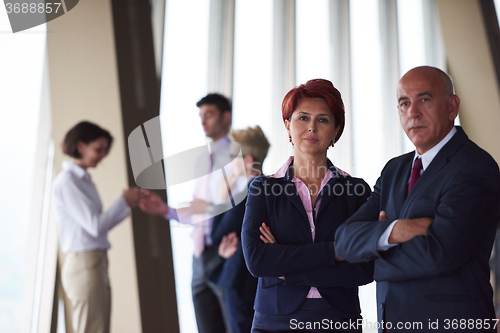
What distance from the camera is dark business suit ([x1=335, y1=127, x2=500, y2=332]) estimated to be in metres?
1.13

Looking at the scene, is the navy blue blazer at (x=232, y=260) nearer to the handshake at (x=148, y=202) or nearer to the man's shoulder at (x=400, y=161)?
the handshake at (x=148, y=202)

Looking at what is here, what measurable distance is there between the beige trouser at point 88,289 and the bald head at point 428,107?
7.56 ft

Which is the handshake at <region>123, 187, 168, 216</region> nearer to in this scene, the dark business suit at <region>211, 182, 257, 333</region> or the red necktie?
the dark business suit at <region>211, 182, 257, 333</region>

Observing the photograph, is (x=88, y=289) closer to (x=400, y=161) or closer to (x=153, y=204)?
(x=153, y=204)

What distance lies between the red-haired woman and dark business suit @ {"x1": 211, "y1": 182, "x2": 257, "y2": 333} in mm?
763

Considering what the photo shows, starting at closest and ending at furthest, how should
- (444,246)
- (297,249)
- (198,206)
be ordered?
(444,246)
(297,249)
(198,206)

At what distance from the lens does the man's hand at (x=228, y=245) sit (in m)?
2.45

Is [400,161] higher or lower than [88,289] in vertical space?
higher

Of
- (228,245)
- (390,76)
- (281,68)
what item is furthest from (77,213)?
(390,76)

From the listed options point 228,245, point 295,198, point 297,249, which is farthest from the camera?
point 228,245

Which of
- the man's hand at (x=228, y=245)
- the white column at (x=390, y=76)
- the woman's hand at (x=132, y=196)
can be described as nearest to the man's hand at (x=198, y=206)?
the man's hand at (x=228, y=245)

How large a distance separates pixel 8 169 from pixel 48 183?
30 centimetres

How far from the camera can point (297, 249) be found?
1393mm

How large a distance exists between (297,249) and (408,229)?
15.9 inches
